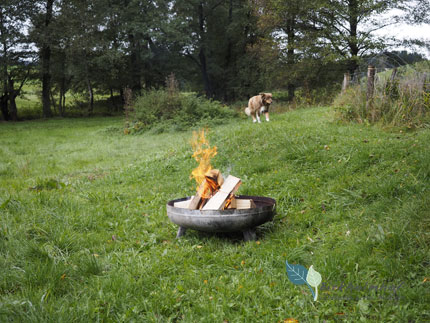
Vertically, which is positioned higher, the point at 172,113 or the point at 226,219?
the point at 172,113

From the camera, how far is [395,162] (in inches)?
175

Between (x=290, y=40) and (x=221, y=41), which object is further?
(x=221, y=41)

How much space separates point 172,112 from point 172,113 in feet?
0.20

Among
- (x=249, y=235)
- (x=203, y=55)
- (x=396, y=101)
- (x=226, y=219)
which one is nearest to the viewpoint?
(x=226, y=219)

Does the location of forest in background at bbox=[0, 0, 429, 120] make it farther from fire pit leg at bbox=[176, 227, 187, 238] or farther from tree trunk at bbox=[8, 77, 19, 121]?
fire pit leg at bbox=[176, 227, 187, 238]

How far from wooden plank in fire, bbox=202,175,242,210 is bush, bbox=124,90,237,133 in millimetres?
10180

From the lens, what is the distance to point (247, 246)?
3379 millimetres

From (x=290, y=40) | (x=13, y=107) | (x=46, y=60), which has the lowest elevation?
(x=13, y=107)

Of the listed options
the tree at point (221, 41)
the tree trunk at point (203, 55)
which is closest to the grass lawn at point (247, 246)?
the tree at point (221, 41)

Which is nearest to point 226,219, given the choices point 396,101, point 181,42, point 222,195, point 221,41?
point 222,195

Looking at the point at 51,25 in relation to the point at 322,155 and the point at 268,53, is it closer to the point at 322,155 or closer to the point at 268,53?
the point at 268,53

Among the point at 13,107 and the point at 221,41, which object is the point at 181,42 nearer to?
the point at 221,41

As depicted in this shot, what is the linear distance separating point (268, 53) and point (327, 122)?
1481cm

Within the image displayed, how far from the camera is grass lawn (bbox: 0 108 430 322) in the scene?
2.34 meters
